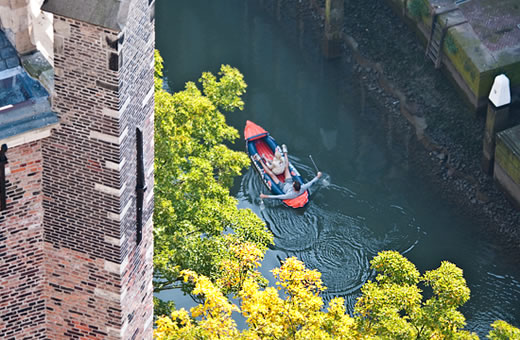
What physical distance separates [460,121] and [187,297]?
1287 cm

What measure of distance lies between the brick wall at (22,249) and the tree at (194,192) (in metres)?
9.59

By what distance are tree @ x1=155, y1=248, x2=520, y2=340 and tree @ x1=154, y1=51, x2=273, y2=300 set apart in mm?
3256

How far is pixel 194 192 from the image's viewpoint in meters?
29.1

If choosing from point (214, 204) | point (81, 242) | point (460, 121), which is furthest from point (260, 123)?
point (81, 242)

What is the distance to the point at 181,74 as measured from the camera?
47.2m

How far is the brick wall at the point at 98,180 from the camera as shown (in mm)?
14477

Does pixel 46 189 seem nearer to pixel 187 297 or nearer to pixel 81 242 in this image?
pixel 81 242

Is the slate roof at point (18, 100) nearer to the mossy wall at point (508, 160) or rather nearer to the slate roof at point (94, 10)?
the slate roof at point (94, 10)

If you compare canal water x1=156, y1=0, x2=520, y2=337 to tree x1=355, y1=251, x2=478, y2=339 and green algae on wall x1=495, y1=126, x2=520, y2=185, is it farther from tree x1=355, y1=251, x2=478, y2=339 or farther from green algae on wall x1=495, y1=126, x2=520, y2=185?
tree x1=355, y1=251, x2=478, y2=339

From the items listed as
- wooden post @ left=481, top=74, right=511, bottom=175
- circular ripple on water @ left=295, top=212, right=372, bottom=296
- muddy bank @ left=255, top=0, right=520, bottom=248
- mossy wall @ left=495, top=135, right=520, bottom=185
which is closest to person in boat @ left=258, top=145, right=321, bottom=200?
circular ripple on water @ left=295, top=212, right=372, bottom=296

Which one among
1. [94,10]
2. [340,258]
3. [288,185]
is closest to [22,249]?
[94,10]

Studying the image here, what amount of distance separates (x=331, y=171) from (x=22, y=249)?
1042 inches

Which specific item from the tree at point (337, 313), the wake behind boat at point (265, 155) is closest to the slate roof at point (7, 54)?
the tree at point (337, 313)

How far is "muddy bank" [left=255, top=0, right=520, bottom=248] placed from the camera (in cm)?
3938
